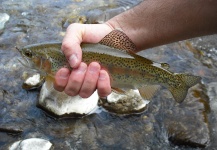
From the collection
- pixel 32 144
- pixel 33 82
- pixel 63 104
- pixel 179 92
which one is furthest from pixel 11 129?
pixel 179 92

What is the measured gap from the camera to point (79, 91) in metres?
2.92

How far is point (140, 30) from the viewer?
3.47 meters

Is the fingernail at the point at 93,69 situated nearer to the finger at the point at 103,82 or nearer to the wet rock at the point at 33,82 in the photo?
the finger at the point at 103,82

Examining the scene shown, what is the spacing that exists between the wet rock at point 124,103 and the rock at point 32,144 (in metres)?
0.94

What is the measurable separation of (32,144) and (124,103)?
4.16 feet

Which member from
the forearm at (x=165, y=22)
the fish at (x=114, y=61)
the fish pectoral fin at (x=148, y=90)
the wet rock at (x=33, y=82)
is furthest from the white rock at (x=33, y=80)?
the fish pectoral fin at (x=148, y=90)

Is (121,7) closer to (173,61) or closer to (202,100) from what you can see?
(173,61)

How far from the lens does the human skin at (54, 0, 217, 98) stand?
281cm

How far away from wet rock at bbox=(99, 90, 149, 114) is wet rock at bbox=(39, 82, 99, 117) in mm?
249

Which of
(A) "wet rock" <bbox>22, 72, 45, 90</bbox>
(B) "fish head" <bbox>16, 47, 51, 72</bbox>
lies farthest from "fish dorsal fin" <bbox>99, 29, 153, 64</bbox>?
(A) "wet rock" <bbox>22, 72, 45, 90</bbox>

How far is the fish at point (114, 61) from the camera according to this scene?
295 centimetres

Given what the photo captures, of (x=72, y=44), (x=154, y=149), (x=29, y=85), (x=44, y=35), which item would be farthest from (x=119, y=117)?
(x=44, y=35)

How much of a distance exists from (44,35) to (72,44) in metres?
3.05

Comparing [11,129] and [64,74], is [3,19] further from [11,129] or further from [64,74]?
[64,74]
